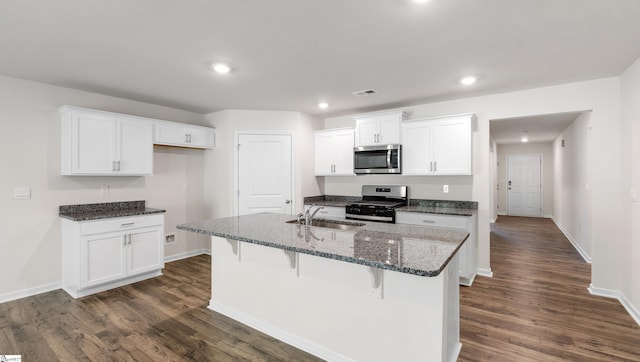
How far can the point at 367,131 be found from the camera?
4586 millimetres

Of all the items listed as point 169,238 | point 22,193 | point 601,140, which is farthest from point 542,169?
point 22,193

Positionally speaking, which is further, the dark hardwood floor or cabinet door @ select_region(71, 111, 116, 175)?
cabinet door @ select_region(71, 111, 116, 175)

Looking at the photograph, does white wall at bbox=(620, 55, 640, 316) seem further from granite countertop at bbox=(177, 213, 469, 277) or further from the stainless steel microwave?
the stainless steel microwave

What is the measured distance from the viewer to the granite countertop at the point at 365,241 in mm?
1642

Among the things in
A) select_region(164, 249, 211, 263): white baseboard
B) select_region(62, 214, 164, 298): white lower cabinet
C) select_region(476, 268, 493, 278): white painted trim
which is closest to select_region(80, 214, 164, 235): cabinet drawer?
select_region(62, 214, 164, 298): white lower cabinet

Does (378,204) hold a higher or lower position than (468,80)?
lower

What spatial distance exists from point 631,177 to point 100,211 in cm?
598

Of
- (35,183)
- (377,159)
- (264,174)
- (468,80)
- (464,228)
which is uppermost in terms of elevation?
(468,80)

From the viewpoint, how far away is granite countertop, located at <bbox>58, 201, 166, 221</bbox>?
345cm

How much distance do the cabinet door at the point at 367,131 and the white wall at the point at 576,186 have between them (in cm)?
272

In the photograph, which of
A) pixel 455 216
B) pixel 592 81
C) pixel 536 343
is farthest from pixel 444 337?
pixel 592 81

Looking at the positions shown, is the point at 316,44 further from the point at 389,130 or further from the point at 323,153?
the point at 323,153

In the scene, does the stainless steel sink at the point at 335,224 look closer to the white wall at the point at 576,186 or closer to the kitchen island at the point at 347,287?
the kitchen island at the point at 347,287

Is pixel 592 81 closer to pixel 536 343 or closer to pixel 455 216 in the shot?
pixel 455 216
